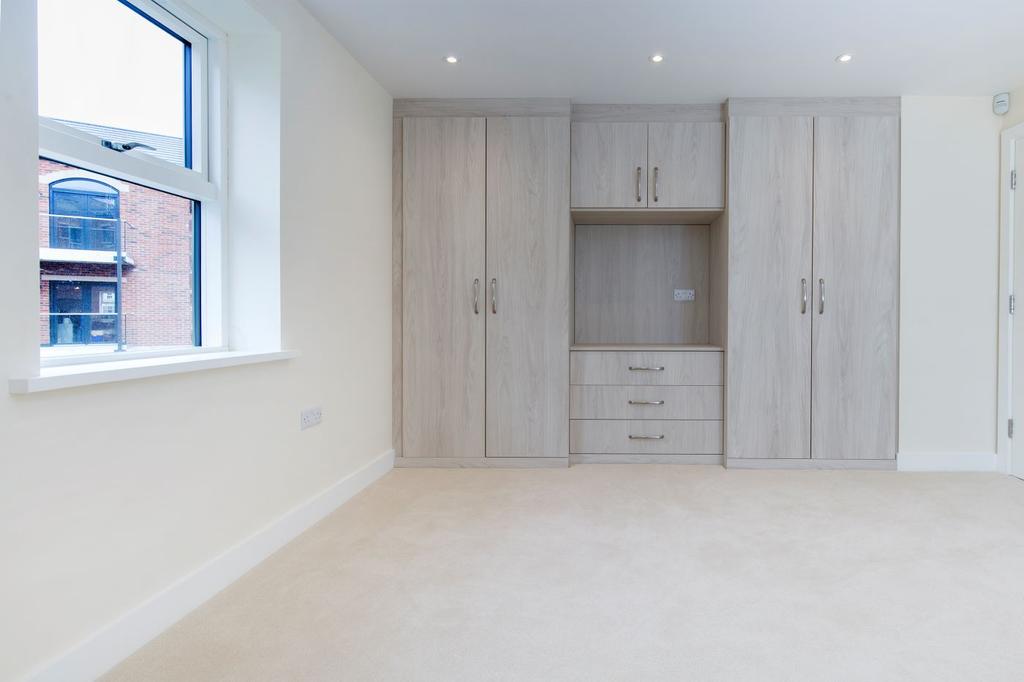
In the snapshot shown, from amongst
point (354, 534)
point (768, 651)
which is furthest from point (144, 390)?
point (768, 651)

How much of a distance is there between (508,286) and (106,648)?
108 inches

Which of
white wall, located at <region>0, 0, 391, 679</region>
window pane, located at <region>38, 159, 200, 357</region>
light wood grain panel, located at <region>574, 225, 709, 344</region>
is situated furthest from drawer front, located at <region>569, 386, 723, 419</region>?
window pane, located at <region>38, 159, 200, 357</region>

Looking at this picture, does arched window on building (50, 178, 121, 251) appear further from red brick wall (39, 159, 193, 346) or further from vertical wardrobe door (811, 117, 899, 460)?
vertical wardrobe door (811, 117, 899, 460)

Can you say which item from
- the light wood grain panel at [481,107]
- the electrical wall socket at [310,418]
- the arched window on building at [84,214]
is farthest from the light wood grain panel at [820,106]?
the arched window on building at [84,214]

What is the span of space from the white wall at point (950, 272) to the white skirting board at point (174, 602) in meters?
3.64

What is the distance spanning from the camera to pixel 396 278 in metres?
3.87

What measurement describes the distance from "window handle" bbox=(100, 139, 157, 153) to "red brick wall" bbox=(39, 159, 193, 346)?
0.38 ft

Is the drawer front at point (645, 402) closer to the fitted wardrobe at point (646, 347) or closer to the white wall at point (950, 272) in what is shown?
the fitted wardrobe at point (646, 347)

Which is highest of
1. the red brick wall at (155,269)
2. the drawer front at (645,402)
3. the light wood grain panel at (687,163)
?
the light wood grain panel at (687,163)

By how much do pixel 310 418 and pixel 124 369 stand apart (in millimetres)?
1180

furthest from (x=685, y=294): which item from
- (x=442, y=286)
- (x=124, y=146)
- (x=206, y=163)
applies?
(x=124, y=146)

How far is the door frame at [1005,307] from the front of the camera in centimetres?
368

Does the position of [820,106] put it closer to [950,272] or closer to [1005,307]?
[950,272]

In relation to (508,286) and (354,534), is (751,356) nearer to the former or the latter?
(508,286)
